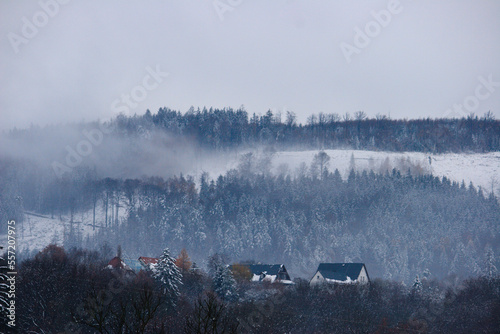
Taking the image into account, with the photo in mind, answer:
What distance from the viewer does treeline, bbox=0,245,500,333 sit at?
5912cm

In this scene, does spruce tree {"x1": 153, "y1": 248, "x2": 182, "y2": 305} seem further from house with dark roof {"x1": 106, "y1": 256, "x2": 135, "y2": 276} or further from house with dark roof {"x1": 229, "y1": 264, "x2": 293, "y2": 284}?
house with dark roof {"x1": 229, "y1": 264, "x2": 293, "y2": 284}

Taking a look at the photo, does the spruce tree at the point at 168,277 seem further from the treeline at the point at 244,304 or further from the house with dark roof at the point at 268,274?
the house with dark roof at the point at 268,274

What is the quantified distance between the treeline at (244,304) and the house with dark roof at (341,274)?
9.24 metres

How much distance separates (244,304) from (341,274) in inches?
1301

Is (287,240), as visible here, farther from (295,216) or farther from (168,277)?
(168,277)

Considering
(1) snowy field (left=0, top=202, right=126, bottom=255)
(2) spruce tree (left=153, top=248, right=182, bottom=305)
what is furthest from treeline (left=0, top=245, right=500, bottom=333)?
(1) snowy field (left=0, top=202, right=126, bottom=255)

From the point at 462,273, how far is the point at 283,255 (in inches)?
1497

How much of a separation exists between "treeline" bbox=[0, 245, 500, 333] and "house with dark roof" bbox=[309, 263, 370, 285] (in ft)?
30.3

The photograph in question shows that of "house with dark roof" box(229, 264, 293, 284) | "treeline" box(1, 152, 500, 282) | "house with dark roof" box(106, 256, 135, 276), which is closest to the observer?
"house with dark roof" box(106, 256, 135, 276)

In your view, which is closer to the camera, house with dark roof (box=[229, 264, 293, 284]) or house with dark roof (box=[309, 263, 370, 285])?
house with dark roof (box=[229, 264, 293, 284])

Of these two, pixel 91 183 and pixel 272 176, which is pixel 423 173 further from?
pixel 91 183

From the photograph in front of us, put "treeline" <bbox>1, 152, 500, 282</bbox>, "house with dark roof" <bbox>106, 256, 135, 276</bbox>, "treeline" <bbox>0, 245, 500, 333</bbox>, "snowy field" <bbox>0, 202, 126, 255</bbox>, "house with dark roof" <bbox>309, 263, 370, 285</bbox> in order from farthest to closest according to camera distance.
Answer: "snowy field" <bbox>0, 202, 126, 255</bbox> → "treeline" <bbox>1, 152, 500, 282</bbox> → "house with dark roof" <bbox>309, 263, 370, 285</bbox> → "house with dark roof" <bbox>106, 256, 135, 276</bbox> → "treeline" <bbox>0, 245, 500, 333</bbox>

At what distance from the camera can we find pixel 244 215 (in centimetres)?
15962

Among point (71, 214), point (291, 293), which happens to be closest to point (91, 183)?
point (71, 214)
